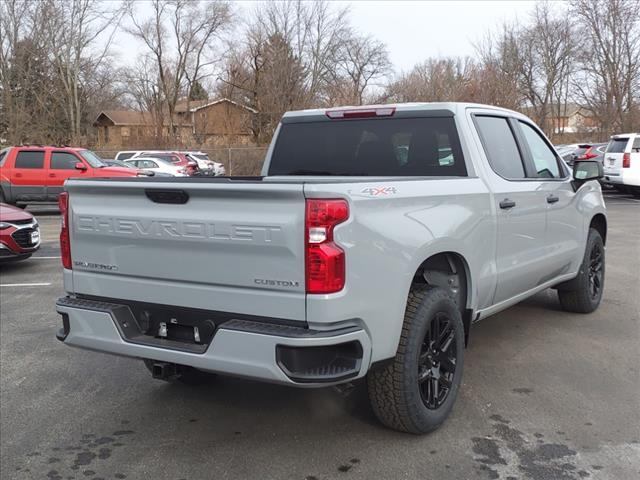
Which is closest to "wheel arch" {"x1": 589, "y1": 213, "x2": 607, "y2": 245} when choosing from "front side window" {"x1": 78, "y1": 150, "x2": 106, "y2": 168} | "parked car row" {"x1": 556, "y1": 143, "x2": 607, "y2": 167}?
"front side window" {"x1": 78, "y1": 150, "x2": 106, "y2": 168}

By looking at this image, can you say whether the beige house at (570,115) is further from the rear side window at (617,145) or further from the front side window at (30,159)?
the front side window at (30,159)

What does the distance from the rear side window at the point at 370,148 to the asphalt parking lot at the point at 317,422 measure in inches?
61.9

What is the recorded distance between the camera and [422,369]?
11.7 feet

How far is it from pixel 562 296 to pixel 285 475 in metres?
3.99

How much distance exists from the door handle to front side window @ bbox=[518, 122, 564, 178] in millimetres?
862

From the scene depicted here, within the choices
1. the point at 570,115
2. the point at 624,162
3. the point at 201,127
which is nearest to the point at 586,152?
the point at 624,162

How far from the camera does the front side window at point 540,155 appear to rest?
5.15 m

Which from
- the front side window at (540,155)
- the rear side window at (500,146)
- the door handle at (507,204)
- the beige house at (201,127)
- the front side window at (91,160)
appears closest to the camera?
the door handle at (507,204)

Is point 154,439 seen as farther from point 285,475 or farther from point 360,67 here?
point 360,67

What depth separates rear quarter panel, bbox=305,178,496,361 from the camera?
9.47 feet

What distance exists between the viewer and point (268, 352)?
290 centimetres

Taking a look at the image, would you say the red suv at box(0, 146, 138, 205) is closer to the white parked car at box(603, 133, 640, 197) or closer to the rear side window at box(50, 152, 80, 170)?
the rear side window at box(50, 152, 80, 170)

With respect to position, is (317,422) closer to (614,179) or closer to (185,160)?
(614,179)

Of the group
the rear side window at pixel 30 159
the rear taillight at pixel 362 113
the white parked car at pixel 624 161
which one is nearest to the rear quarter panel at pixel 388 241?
the rear taillight at pixel 362 113
